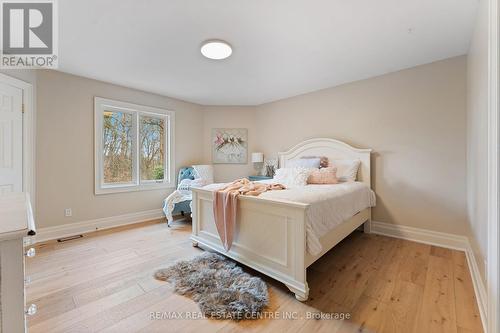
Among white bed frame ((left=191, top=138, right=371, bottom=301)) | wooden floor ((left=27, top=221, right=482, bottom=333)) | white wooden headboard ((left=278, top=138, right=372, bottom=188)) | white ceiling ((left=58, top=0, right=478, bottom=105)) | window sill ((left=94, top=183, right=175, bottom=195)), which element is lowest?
wooden floor ((left=27, top=221, right=482, bottom=333))

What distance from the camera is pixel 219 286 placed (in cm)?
182

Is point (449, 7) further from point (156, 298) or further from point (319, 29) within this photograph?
point (156, 298)

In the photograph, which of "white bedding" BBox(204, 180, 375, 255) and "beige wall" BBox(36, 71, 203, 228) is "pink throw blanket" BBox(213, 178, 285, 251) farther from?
"beige wall" BBox(36, 71, 203, 228)

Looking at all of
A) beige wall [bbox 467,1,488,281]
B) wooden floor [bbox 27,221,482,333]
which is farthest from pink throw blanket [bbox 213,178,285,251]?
beige wall [bbox 467,1,488,281]

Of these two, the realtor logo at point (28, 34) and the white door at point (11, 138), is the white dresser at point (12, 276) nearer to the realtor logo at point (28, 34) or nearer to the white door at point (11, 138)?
the realtor logo at point (28, 34)

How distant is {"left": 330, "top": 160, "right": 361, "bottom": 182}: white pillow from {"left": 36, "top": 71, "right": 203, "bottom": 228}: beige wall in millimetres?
3480

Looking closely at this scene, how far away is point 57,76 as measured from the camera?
2971 mm

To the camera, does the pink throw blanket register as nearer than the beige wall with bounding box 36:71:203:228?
Yes

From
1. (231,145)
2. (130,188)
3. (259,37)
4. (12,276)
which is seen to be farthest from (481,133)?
(130,188)

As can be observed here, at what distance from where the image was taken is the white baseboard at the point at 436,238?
75.4 inches

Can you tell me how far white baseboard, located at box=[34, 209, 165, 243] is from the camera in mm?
2893

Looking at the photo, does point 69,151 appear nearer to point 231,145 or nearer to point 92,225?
point 92,225

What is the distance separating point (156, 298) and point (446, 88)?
12.8 ft

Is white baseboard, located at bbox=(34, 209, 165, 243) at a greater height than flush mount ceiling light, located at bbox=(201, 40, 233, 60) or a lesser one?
lesser
